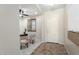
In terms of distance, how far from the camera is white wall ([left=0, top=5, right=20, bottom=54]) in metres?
1.42

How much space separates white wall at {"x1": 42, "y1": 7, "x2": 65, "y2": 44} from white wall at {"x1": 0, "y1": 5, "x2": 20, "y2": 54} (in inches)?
16.8

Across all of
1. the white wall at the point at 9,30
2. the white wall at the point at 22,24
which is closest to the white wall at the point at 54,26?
the white wall at the point at 22,24

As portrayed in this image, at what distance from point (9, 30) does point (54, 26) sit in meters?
0.65

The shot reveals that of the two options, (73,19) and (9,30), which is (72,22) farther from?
(9,30)

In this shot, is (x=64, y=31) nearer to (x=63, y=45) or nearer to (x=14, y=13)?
(x=63, y=45)

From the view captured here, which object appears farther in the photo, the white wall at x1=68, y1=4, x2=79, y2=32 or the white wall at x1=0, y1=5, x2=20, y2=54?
the white wall at x1=68, y1=4, x2=79, y2=32

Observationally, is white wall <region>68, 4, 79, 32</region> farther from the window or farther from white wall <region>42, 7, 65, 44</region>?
the window

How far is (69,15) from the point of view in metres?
1.80

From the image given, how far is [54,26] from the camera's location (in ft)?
5.46

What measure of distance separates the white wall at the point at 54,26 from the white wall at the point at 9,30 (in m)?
0.43

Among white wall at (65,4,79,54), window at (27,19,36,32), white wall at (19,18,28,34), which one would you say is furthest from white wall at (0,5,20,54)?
white wall at (65,4,79,54)

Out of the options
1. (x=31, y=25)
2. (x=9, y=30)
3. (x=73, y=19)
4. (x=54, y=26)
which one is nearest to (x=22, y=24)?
(x=31, y=25)
